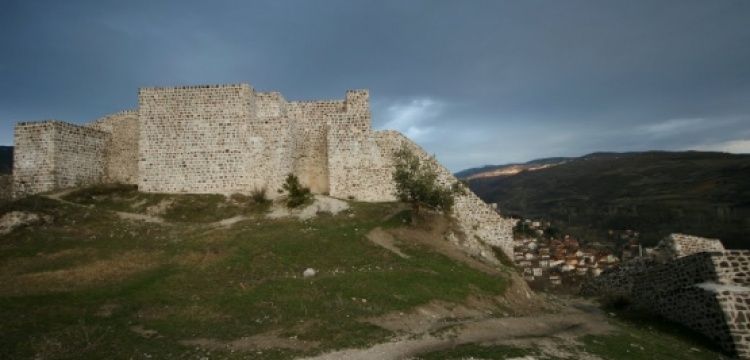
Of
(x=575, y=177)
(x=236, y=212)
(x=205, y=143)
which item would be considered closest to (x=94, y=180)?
(x=205, y=143)

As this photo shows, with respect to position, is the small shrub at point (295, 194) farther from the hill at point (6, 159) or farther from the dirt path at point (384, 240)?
the hill at point (6, 159)

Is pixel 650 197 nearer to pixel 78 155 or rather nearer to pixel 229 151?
pixel 229 151

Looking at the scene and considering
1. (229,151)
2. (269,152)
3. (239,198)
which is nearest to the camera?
(239,198)

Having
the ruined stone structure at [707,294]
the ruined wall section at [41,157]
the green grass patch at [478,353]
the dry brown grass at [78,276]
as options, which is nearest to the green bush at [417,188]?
the ruined stone structure at [707,294]

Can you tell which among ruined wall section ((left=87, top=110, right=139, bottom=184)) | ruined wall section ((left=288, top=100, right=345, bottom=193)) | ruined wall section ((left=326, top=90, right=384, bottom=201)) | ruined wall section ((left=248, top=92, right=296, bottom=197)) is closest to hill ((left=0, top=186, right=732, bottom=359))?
ruined wall section ((left=326, top=90, right=384, bottom=201))

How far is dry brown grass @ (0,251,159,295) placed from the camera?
16.7 meters

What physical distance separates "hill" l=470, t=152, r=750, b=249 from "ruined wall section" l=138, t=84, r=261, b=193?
1725 inches

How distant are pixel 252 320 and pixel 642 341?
A: 12.5 meters

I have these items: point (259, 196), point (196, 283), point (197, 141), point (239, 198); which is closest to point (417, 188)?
point (259, 196)

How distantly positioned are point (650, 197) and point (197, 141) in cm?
6227

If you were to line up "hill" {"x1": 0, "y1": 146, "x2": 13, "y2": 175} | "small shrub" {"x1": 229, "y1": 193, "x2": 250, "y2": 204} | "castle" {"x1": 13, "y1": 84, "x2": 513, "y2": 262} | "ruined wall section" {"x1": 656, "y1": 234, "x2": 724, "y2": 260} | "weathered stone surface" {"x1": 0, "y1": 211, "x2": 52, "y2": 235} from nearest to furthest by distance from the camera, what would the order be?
"weathered stone surface" {"x1": 0, "y1": 211, "x2": 52, "y2": 235} < "ruined wall section" {"x1": 656, "y1": 234, "x2": 724, "y2": 260} < "small shrub" {"x1": 229, "y1": 193, "x2": 250, "y2": 204} < "castle" {"x1": 13, "y1": 84, "x2": 513, "y2": 262} < "hill" {"x1": 0, "y1": 146, "x2": 13, "y2": 175}

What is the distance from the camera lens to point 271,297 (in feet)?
53.2

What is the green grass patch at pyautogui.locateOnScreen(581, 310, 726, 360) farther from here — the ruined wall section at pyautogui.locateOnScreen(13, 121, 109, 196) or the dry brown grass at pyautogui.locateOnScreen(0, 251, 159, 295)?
the ruined wall section at pyautogui.locateOnScreen(13, 121, 109, 196)

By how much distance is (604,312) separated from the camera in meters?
22.6
